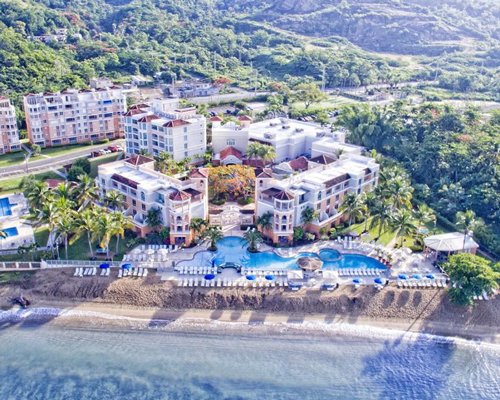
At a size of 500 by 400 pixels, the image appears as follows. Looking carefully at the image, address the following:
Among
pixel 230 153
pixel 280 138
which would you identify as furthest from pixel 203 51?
pixel 230 153

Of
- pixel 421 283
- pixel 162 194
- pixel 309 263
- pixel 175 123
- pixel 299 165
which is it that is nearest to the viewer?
pixel 421 283

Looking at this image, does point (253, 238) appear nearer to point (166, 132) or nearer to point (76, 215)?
point (76, 215)

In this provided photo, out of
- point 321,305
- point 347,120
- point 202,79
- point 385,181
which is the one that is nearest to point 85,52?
point 202,79

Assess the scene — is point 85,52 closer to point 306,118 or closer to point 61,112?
point 61,112

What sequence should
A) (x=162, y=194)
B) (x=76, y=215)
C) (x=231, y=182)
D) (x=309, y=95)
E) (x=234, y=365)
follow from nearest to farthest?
(x=234, y=365) → (x=76, y=215) → (x=162, y=194) → (x=231, y=182) → (x=309, y=95)

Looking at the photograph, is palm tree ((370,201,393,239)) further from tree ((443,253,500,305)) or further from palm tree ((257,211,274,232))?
palm tree ((257,211,274,232))

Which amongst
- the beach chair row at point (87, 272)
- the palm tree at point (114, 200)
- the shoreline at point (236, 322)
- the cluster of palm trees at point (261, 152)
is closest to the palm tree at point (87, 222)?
the beach chair row at point (87, 272)
